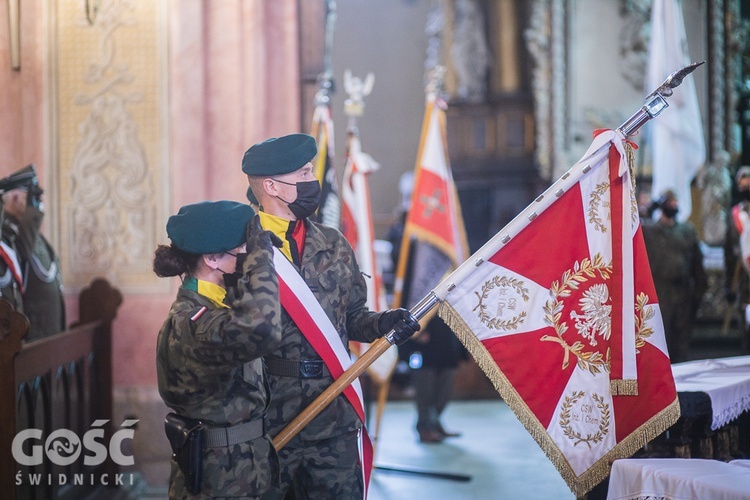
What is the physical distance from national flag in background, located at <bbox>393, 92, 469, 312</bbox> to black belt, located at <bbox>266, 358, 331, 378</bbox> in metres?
2.82

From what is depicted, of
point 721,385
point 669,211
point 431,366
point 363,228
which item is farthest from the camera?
point 669,211

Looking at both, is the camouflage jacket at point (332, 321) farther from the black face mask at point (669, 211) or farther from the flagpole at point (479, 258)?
the black face mask at point (669, 211)

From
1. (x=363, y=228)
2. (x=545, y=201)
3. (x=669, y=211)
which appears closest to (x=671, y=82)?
(x=545, y=201)

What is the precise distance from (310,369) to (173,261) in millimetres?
618

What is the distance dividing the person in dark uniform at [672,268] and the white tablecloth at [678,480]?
3.57m

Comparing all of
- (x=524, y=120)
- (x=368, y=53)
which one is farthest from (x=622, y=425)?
(x=368, y=53)

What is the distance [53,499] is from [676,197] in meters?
4.68

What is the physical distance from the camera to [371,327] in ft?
8.75

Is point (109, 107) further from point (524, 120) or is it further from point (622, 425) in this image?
point (524, 120)

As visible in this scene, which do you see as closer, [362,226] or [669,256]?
[362,226]

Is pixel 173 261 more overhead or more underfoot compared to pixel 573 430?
more overhead

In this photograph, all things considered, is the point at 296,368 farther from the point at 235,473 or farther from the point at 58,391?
the point at 58,391

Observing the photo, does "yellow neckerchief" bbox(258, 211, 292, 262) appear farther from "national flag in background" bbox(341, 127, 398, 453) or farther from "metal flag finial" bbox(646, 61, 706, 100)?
"national flag in background" bbox(341, 127, 398, 453)

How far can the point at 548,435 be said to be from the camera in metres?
2.77
